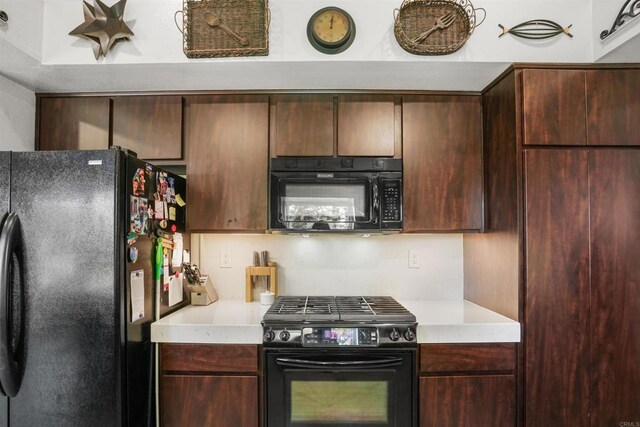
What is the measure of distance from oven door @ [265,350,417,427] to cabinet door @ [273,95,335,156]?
1101 mm

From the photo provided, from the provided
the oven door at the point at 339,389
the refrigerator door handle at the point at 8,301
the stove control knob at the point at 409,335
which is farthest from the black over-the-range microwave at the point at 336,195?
the refrigerator door handle at the point at 8,301

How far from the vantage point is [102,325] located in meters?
1.54

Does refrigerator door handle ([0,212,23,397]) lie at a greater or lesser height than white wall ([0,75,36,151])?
lesser

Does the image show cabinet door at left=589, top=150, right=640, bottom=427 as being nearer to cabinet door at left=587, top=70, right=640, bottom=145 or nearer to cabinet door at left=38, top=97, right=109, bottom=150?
cabinet door at left=587, top=70, right=640, bottom=145

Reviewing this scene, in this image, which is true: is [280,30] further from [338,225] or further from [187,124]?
[338,225]

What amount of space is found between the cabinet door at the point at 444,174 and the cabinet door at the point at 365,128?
0.35ft

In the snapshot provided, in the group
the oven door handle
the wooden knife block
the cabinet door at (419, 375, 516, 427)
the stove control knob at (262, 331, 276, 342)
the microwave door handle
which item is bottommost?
the cabinet door at (419, 375, 516, 427)

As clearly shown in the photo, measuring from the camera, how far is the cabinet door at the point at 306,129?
213 centimetres

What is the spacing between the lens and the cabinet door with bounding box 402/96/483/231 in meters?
2.12

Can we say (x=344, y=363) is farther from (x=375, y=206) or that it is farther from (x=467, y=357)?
(x=375, y=206)

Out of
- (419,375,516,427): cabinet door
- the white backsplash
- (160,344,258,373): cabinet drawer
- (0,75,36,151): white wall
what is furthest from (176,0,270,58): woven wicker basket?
(419,375,516,427): cabinet door

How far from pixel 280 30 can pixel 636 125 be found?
180cm

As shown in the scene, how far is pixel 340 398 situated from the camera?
1750 mm

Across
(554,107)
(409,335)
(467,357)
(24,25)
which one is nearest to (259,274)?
(409,335)
